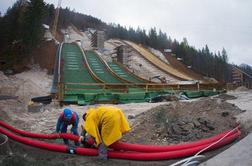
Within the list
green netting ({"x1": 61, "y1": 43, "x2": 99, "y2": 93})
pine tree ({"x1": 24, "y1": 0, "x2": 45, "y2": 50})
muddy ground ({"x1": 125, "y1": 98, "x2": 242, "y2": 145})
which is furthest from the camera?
pine tree ({"x1": 24, "y1": 0, "x2": 45, "y2": 50})

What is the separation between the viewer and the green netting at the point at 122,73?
101 feet

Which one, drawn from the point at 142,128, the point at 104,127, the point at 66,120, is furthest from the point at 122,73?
the point at 104,127

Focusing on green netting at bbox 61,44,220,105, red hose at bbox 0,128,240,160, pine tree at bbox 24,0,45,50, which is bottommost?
red hose at bbox 0,128,240,160

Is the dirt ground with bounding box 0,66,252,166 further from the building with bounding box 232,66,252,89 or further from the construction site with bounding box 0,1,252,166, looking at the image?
the building with bounding box 232,66,252,89

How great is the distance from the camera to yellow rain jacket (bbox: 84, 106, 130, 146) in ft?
25.5

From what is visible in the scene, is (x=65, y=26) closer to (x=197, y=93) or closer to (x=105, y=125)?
(x=197, y=93)

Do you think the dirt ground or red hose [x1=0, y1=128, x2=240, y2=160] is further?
the dirt ground

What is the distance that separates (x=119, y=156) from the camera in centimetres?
792

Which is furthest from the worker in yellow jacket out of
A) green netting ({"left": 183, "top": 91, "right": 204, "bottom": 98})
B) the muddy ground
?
green netting ({"left": 183, "top": 91, "right": 204, "bottom": 98})

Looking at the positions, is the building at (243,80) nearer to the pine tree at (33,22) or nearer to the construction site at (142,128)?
the construction site at (142,128)

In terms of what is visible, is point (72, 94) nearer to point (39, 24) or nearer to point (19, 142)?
point (19, 142)

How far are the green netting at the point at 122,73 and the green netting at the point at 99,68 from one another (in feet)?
3.48

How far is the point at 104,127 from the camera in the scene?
780 cm

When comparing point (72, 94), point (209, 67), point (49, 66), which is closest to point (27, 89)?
point (72, 94)
